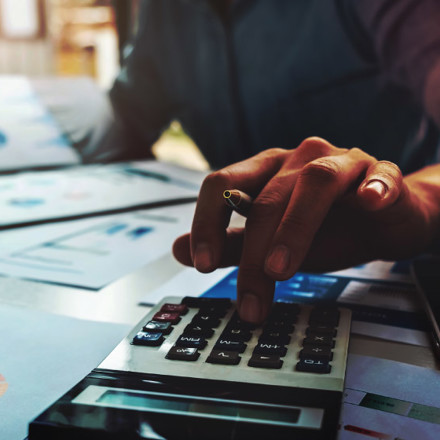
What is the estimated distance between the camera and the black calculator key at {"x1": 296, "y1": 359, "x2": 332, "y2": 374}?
268 mm

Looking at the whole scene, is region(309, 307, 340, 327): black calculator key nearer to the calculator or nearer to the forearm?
the calculator

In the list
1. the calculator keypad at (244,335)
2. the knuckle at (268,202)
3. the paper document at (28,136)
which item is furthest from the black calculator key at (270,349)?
the paper document at (28,136)

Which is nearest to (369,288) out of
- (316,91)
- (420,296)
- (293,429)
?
(420,296)

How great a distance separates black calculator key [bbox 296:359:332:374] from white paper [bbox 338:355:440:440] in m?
0.02

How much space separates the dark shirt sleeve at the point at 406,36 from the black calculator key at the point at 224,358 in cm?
51

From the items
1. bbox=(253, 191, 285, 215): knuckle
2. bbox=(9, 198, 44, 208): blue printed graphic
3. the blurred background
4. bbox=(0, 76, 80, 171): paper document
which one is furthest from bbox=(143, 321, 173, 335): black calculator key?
the blurred background

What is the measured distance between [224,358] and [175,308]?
0.26 feet

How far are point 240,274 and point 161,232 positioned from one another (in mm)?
272

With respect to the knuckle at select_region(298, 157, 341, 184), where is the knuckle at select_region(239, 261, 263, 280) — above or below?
below

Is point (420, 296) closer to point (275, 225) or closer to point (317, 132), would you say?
point (275, 225)

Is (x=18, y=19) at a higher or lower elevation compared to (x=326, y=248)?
higher

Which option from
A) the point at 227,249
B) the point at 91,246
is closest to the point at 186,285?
the point at 227,249

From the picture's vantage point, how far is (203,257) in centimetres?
37

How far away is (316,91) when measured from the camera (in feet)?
3.07
